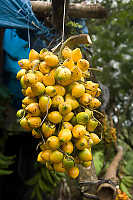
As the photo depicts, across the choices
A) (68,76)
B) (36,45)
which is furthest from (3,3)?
(68,76)

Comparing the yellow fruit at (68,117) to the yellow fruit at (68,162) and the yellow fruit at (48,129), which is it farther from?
the yellow fruit at (68,162)

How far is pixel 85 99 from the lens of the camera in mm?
955

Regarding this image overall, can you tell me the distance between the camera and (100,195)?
5.02 ft

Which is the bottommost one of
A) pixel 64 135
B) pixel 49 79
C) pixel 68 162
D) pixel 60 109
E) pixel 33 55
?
pixel 68 162

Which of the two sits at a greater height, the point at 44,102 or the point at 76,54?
the point at 76,54

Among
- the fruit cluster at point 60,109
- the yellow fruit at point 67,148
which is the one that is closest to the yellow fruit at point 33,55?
the fruit cluster at point 60,109

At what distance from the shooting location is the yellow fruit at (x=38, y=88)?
0.88 meters

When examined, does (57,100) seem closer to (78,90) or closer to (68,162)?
(78,90)

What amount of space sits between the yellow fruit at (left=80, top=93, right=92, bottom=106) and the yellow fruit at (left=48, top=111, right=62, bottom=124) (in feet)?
0.50

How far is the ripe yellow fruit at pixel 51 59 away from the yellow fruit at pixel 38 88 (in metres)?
0.12

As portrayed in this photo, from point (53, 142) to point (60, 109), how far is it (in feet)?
0.51

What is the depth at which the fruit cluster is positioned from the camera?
87 cm

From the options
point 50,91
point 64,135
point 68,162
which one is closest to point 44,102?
point 50,91

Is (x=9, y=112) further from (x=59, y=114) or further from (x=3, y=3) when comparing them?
(x=59, y=114)
